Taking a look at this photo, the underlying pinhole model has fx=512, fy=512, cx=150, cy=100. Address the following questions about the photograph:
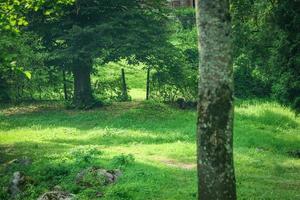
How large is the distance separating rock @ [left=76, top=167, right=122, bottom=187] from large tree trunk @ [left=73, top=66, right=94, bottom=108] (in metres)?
15.3

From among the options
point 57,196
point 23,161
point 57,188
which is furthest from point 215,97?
point 23,161

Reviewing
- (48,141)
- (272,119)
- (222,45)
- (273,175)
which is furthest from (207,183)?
(272,119)

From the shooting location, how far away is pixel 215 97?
9.19 meters

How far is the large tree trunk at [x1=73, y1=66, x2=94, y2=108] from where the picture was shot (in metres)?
30.1

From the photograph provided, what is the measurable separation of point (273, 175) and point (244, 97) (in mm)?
18845

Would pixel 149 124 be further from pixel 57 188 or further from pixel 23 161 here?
pixel 57 188

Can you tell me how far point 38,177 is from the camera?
1559 centimetres

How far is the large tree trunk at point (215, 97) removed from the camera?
9141mm

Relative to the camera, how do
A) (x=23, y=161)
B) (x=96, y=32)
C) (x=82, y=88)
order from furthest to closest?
(x=82, y=88) < (x=96, y=32) < (x=23, y=161)

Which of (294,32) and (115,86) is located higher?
(294,32)

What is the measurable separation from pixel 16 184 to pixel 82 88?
1579 centimetres

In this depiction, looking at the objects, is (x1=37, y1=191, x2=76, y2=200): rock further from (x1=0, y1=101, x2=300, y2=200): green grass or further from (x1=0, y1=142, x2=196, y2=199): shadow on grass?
(x1=0, y1=142, x2=196, y2=199): shadow on grass

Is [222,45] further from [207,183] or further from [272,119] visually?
[272,119]

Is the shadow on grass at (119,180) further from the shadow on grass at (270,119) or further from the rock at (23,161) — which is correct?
the shadow on grass at (270,119)
